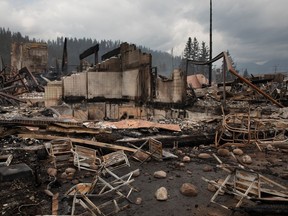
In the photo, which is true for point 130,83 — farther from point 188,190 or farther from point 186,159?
point 188,190

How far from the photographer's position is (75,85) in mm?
15336

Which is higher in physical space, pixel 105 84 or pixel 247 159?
pixel 105 84

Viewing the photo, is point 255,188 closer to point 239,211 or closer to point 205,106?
point 239,211

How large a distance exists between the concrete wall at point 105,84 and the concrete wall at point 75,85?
29cm

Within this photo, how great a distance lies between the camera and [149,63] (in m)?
14.1

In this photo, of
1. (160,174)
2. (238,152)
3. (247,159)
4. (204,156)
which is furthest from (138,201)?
(238,152)

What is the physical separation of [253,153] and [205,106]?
504cm

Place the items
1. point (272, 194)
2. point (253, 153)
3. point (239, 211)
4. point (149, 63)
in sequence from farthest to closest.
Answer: point (149, 63) < point (253, 153) < point (272, 194) < point (239, 211)

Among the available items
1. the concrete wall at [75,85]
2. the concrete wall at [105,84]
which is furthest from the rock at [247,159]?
the concrete wall at [75,85]

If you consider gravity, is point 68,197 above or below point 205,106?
below

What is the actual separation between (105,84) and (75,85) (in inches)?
69.5

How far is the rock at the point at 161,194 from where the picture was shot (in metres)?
4.37

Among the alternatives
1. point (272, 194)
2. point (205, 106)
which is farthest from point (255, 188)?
point (205, 106)

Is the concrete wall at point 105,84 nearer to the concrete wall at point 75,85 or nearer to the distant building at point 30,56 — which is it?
the concrete wall at point 75,85
